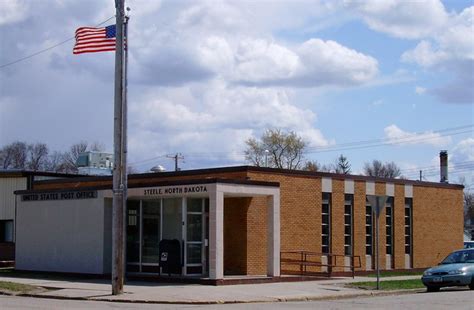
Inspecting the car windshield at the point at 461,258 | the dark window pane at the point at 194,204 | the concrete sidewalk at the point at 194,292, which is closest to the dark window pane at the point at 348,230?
the concrete sidewalk at the point at 194,292

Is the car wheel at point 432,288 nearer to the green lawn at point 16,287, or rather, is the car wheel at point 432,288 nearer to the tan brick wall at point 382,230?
the tan brick wall at point 382,230

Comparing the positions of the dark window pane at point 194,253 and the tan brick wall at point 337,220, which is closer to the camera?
the dark window pane at point 194,253

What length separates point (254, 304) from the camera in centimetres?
1962

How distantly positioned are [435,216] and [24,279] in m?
20.3

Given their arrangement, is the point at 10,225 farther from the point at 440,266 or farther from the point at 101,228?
the point at 440,266

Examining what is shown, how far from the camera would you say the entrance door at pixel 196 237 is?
2608cm

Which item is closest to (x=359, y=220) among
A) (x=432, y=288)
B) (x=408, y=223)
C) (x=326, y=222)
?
(x=326, y=222)

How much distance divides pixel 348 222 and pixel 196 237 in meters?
9.17

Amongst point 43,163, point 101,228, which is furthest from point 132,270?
point 43,163

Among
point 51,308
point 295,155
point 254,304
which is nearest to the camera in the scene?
point 51,308

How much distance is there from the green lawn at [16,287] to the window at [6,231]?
17042mm

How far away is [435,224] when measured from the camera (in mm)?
37438

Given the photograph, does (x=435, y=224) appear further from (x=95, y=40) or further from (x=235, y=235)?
(x=95, y=40)

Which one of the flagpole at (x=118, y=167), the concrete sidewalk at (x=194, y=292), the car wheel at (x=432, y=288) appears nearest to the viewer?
the concrete sidewalk at (x=194, y=292)
